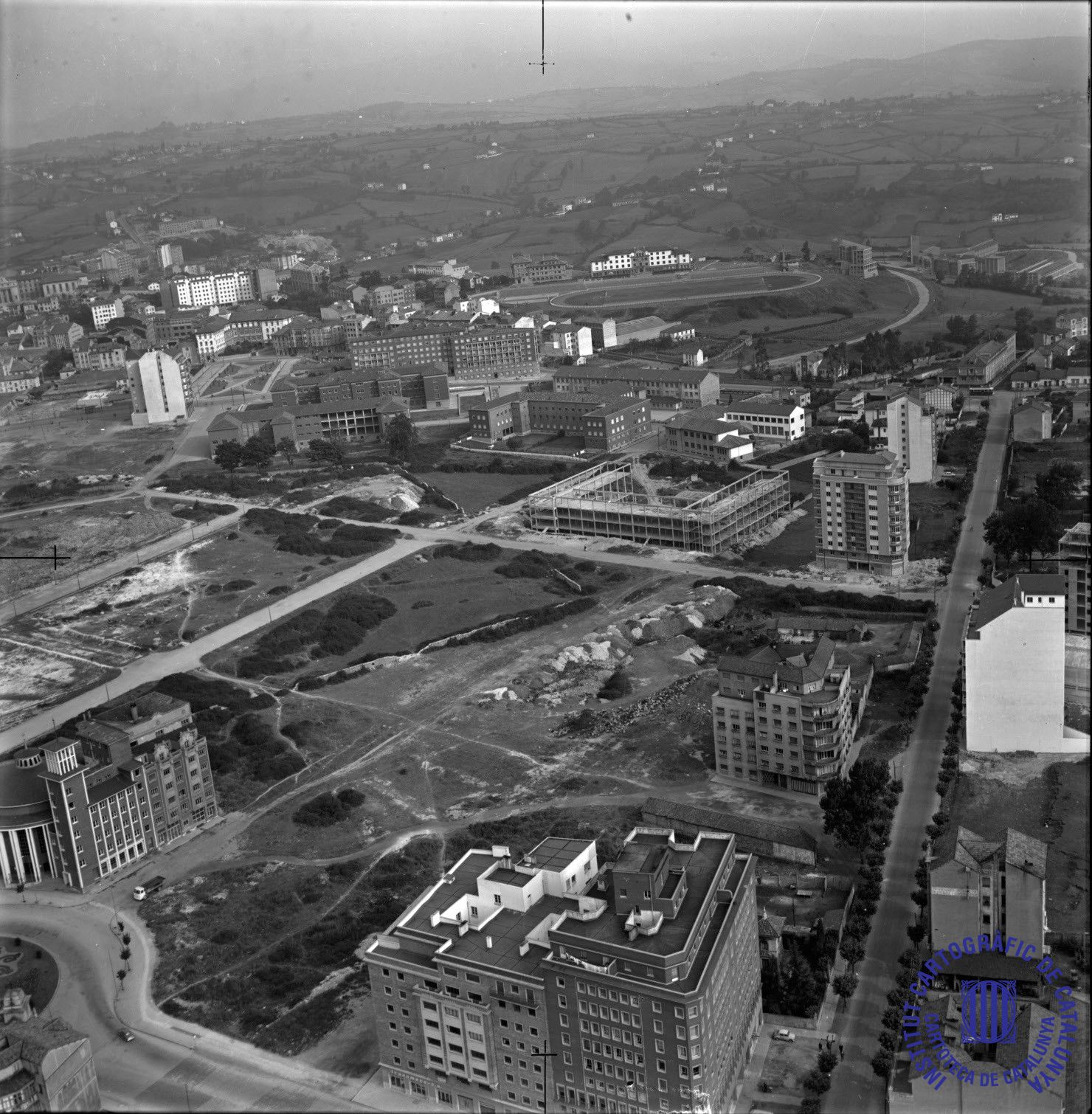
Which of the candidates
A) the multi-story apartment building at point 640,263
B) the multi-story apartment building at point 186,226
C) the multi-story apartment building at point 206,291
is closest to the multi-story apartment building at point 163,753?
the multi-story apartment building at point 206,291

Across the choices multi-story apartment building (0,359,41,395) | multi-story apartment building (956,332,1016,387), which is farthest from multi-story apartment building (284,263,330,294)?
multi-story apartment building (956,332,1016,387)

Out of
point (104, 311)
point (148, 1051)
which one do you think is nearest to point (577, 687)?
point (148, 1051)

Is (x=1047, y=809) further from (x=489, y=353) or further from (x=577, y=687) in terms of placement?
(x=489, y=353)

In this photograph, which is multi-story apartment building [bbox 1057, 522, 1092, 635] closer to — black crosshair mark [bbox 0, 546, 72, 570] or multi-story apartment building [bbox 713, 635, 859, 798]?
multi-story apartment building [bbox 713, 635, 859, 798]

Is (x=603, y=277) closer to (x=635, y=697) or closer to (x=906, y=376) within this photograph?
(x=906, y=376)

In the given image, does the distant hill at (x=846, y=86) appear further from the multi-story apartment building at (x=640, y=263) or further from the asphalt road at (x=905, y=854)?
the multi-story apartment building at (x=640, y=263)

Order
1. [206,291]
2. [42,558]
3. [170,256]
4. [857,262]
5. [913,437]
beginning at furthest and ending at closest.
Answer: [170,256] < [206,291] < [857,262] < [913,437] < [42,558]
